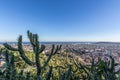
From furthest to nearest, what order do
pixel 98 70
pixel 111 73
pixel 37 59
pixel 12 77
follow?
pixel 98 70
pixel 111 73
pixel 12 77
pixel 37 59

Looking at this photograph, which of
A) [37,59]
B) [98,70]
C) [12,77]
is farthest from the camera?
[98,70]

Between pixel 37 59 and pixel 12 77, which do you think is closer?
pixel 37 59

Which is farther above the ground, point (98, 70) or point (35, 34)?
point (35, 34)

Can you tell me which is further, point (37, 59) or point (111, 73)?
point (111, 73)

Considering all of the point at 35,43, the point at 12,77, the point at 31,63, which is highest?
the point at 35,43

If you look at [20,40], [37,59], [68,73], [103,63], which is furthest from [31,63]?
[103,63]

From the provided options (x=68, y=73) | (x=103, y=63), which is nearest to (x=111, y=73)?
(x=103, y=63)

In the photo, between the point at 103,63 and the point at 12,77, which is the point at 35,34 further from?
the point at 103,63

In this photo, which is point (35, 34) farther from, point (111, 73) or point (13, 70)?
point (111, 73)

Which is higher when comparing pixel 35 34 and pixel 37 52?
pixel 35 34
